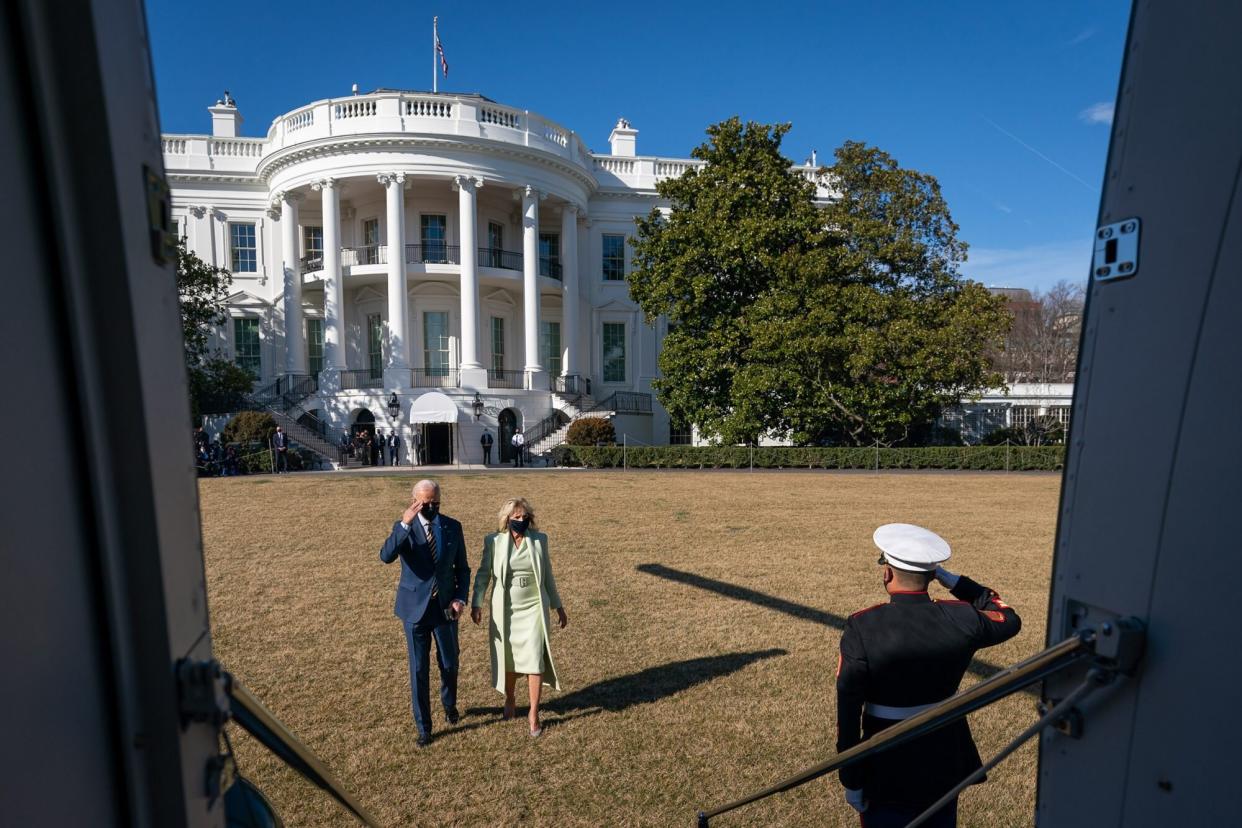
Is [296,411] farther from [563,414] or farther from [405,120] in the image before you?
[405,120]

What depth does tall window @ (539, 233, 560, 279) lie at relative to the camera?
3325 centimetres

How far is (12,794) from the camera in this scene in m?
1.15

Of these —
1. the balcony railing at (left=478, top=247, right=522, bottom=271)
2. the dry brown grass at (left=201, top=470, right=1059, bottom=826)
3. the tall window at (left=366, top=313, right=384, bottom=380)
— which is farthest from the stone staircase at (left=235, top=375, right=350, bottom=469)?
→ the dry brown grass at (left=201, top=470, right=1059, bottom=826)

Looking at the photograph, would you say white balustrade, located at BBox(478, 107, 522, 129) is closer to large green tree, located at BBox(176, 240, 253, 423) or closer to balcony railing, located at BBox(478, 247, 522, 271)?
balcony railing, located at BBox(478, 247, 522, 271)

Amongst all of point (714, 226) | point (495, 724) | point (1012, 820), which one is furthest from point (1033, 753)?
point (714, 226)

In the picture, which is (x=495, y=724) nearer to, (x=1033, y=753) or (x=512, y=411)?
(x=1033, y=753)

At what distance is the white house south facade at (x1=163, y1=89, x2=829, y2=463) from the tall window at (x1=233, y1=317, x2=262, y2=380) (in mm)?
66

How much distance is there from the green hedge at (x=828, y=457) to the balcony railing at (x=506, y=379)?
18.7 ft

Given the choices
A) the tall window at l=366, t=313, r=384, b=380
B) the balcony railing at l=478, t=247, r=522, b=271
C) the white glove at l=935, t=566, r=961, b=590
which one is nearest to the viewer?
the white glove at l=935, t=566, r=961, b=590

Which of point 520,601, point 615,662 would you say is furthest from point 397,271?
point 520,601

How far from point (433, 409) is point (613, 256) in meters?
13.4

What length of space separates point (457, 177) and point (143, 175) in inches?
1108

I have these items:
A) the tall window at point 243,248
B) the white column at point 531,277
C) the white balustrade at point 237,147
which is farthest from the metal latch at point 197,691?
the white balustrade at point 237,147

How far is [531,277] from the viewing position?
97.6 ft
